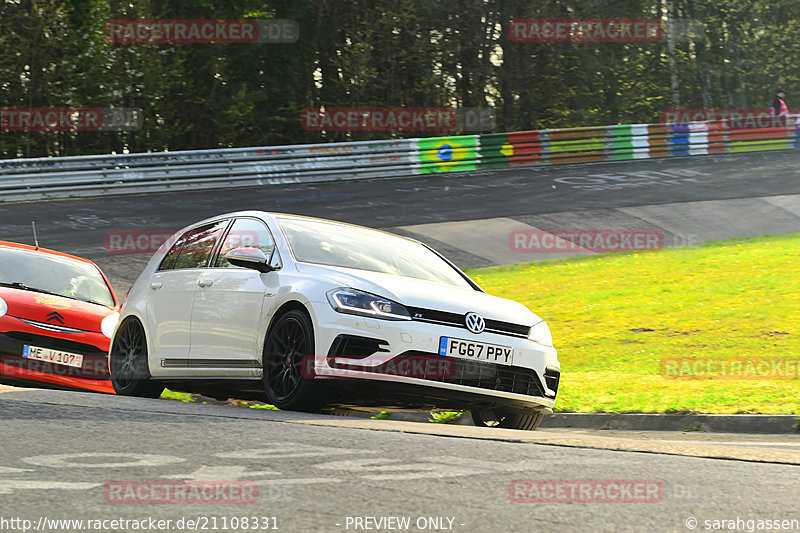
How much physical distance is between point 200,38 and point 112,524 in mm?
32779

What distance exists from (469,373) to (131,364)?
3.51m

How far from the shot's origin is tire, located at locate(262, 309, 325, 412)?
290 inches

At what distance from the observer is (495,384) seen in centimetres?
759

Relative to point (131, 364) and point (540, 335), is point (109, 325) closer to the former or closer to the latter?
point (131, 364)

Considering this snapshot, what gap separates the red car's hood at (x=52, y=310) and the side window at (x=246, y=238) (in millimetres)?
2213

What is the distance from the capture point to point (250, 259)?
7934mm

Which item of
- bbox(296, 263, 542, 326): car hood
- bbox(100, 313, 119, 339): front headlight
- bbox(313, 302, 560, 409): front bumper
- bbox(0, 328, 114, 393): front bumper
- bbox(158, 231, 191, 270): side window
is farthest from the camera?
bbox(100, 313, 119, 339): front headlight

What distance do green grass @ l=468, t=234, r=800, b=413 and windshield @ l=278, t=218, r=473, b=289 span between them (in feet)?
6.73

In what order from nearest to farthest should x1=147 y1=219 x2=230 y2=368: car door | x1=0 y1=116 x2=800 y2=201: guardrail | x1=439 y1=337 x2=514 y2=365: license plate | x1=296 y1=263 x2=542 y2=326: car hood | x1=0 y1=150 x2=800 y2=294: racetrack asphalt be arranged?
1. x1=439 y1=337 x2=514 y2=365: license plate
2. x1=296 y1=263 x2=542 y2=326: car hood
3. x1=147 y1=219 x2=230 y2=368: car door
4. x1=0 y1=150 x2=800 y2=294: racetrack asphalt
5. x1=0 y1=116 x2=800 y2=201: guardrail

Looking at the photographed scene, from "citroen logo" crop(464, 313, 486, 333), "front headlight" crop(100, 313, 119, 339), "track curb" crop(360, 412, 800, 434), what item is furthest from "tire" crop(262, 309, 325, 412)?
"front headlight" crop(100, 313, 119, 339)

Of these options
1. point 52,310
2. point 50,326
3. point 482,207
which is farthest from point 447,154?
point 50,326

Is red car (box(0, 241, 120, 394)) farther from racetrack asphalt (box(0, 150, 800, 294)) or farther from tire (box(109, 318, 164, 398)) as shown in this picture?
racetrack asphalt (box(0, 150, 800, 294))

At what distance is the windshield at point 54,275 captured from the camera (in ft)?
34.6

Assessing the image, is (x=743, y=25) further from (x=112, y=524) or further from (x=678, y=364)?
(x=112, y=524)
